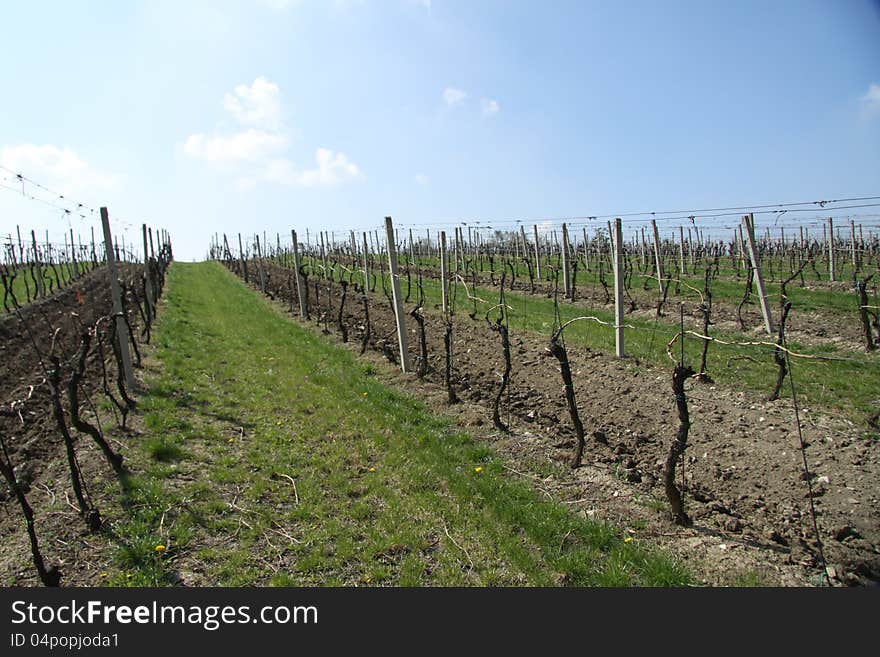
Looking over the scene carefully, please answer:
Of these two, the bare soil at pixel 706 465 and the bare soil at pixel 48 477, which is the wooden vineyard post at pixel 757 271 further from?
the bare soil at pixel 48 477

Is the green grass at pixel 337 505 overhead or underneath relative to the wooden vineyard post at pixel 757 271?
underneath

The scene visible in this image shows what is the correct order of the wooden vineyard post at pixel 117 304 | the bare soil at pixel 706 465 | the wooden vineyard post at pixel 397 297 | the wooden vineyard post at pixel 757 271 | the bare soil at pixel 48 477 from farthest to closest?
the wooden vineyard post at pixel 757 271 < the wooden vineyard post at pixel 397 297 < the wooden vineyard post at pixel 117 304 < the bare soil at pixel 48 477 < the bare soil at pixel 706 465

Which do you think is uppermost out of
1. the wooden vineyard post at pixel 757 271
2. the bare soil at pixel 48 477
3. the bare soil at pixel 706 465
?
the wooden vineyard post at pixel 757 271

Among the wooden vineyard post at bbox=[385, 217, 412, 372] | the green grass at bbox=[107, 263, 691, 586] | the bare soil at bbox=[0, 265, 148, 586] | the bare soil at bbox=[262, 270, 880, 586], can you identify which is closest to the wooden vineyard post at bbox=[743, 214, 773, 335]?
the bare soil at bbox=[262, 270, 880, 586]

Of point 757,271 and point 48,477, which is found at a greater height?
point 757,271

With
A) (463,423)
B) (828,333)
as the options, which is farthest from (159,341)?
(828,333)

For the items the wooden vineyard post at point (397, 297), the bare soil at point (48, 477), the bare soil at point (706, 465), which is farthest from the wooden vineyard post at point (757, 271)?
the bare soil at point (48, 477)

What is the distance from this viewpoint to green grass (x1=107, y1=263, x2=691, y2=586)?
3432 mm

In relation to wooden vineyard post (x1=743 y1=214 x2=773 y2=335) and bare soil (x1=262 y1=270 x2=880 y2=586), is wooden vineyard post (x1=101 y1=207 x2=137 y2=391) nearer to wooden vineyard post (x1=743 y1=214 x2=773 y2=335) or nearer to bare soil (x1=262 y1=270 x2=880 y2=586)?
bare soil (x1=262 y1=270 x2=880 y2=586)

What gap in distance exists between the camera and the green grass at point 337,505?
11.3 feet

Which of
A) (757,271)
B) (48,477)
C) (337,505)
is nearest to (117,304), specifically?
(48,477)

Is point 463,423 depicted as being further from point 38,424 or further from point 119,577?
point 38,424

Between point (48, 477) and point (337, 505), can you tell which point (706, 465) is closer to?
point (337, 505)

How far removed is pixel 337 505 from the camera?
14.3 feet
